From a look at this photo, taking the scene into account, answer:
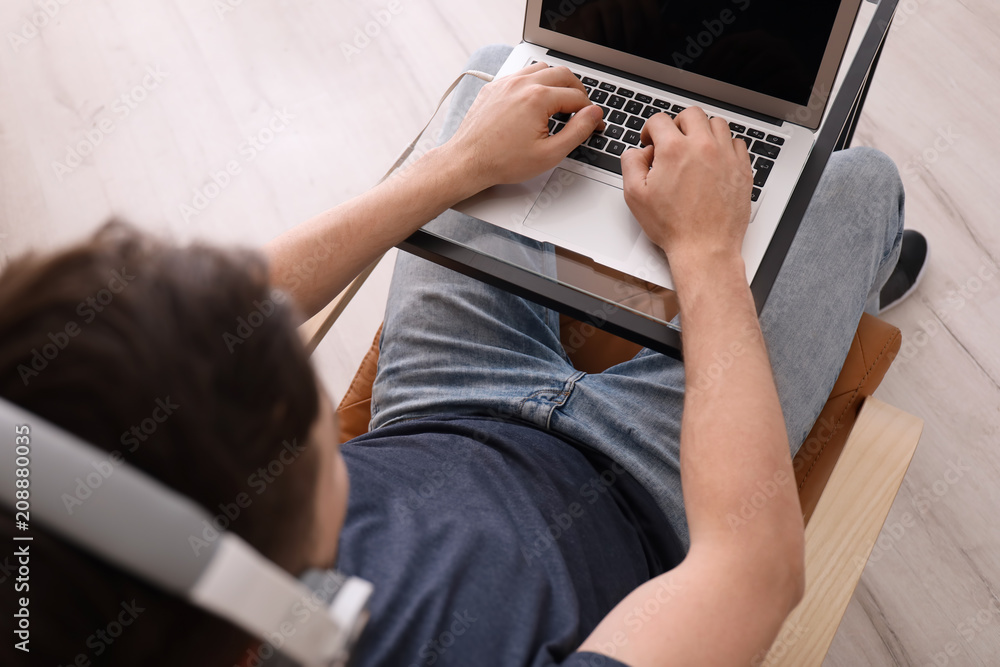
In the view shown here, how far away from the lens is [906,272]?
1.41 metres

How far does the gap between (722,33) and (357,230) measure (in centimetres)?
47

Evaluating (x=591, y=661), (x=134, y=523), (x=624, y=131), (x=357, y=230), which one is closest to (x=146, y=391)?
(x=134, y=523)

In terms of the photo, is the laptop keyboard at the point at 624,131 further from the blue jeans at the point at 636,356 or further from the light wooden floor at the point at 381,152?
the light wooden floor at the point at 381,152

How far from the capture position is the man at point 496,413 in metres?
Result: 0.36

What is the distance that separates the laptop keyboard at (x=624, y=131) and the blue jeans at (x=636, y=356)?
13 cm

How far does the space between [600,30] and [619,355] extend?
43 centimetres

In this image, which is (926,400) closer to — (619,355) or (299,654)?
(619,355)

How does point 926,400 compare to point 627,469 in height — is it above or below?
below

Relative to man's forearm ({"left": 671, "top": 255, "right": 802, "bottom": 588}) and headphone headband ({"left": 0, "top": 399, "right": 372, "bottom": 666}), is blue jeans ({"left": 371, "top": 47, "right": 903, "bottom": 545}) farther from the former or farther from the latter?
headphone headband ({"left": 0, "top": 399, "right": 372, "bottom": 666})

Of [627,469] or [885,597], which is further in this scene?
[885,597]

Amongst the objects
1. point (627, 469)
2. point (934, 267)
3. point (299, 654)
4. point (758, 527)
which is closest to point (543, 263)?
point (627, 469)

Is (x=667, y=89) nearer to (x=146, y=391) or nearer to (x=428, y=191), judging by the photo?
(x=428, y=191)

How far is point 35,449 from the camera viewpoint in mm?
319

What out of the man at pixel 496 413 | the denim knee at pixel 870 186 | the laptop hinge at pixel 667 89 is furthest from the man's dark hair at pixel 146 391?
the denim knee at pixel 870 186
